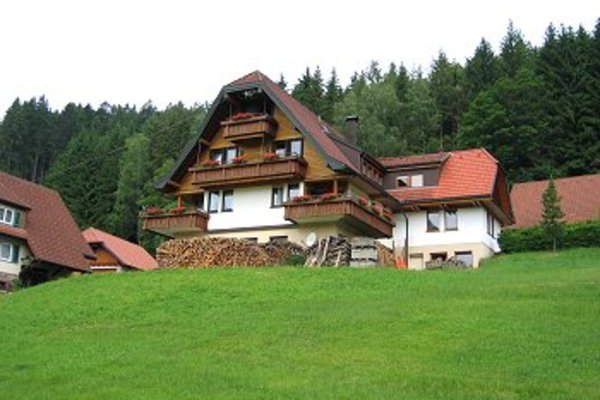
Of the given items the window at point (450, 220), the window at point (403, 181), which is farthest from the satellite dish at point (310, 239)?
the window at point (403, 181)

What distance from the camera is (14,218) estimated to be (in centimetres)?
5553

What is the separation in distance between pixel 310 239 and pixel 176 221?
7.80 meters

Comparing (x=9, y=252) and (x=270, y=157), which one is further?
(x=9, y=252)

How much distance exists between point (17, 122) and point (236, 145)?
7595 cm

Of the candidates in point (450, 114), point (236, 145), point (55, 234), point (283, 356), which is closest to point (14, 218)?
point (55, 234)

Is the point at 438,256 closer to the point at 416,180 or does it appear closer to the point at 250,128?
the point at 416,180

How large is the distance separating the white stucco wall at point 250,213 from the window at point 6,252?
49.3 feet

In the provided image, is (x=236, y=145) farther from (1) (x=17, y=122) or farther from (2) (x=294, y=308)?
(1) (x=17, y=122)

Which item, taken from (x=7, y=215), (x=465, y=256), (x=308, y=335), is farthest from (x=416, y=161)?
(x=308, y=335)

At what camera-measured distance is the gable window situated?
153 feet

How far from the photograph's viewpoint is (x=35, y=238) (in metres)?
55.9

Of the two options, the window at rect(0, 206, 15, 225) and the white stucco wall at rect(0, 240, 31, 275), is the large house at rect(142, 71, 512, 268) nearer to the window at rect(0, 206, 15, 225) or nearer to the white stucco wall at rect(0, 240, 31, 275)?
the white stucco wall at rect(0, 240, 31, 275)

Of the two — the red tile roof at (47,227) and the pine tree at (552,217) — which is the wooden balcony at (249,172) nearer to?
the pine tree at (552,217)

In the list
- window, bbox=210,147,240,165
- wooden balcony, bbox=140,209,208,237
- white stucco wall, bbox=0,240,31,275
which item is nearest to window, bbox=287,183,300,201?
window, bbox=210,147,240,165
